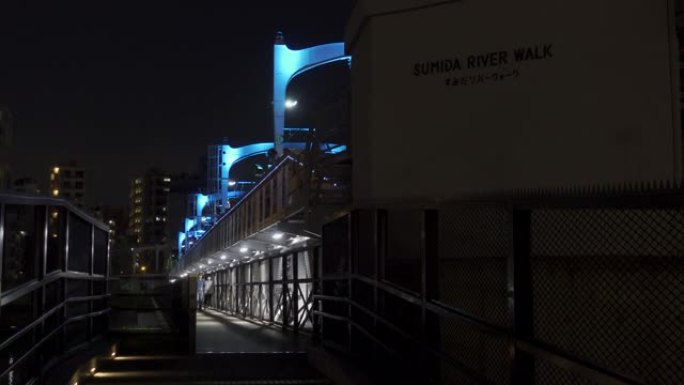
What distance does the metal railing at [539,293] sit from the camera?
15.1ft

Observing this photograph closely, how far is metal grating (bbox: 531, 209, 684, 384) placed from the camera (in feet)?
15.7

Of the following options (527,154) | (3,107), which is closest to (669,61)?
(527,154)

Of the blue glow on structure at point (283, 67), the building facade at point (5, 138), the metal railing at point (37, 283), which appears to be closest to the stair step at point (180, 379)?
the metal railing at point (37, 283)

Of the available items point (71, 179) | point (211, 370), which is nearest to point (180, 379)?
point (211, 370)

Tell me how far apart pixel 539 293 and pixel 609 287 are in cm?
63

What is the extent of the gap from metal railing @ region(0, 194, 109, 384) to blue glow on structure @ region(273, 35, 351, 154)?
19.2 metres

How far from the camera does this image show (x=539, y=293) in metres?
5.56

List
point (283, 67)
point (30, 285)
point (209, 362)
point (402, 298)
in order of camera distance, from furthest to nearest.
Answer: point (283, 67), point (209, 362), point (30, 285), point (402, 298)

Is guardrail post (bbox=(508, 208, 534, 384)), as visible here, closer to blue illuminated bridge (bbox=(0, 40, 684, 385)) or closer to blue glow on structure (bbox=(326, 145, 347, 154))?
blue illuminated bridge (bbox=(0, 40, 684, 385))

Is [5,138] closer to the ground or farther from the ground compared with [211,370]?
farther from the ground

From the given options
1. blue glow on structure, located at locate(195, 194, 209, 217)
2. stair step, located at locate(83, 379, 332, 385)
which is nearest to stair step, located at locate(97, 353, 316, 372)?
stair step, located at locate(83, 379, 332, 385)

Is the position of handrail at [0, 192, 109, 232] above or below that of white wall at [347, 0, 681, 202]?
below

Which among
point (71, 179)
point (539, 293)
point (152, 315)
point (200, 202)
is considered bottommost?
point (152, 315)

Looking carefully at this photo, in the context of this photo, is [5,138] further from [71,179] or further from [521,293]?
[71,179]
